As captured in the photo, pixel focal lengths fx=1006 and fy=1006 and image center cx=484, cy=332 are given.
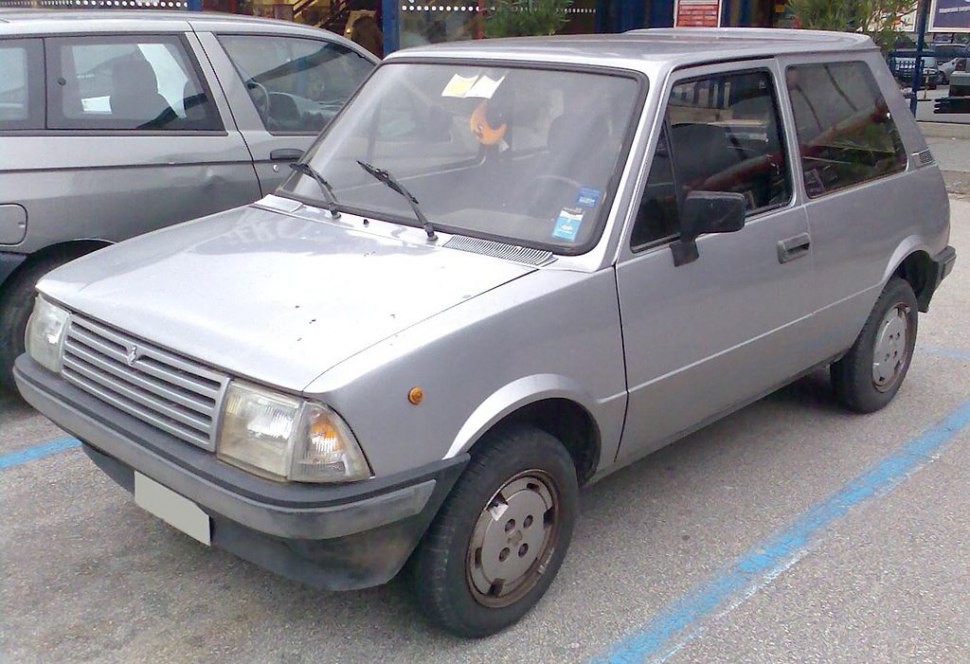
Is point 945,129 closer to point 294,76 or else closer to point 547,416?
point 294,76

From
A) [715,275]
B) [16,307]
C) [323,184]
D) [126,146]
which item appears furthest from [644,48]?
[16,307]

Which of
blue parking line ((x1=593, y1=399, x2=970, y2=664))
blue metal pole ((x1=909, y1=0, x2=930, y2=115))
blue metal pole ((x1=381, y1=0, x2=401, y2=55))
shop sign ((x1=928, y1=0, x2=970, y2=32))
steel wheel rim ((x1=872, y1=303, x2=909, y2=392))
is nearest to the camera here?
blue parking line ((x1=593, y1=399, x2=970, y2=664))

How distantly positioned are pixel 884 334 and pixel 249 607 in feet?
10.8

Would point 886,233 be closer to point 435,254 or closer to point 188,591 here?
point 435,254

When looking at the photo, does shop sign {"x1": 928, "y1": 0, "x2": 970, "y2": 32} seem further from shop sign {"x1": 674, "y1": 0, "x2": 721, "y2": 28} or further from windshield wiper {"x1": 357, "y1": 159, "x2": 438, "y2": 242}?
windshield wiper {"x1": 357, "y1": 159, "x2": 438, "y2": 242}

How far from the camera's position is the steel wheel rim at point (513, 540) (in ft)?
9.90

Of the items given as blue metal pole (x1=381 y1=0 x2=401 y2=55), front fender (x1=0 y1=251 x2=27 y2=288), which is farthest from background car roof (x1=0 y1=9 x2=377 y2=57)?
blue metal pole (x1=381 y1=0 x2=401 y2=55)

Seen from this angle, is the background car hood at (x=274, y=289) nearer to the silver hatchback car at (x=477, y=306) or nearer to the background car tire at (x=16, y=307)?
the silver hatchback car at (x=477, y=306)

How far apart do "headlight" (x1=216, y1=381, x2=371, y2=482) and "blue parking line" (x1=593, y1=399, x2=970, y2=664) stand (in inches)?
43.0

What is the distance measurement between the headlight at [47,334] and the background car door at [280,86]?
6.51 ft

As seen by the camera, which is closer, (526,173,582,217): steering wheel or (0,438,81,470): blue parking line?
(526,173,582,217): steering wheel

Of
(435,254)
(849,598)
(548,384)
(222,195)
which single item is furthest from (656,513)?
(222,195)

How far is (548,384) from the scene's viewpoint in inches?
120

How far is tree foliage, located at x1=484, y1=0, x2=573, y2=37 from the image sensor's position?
10.5 m
